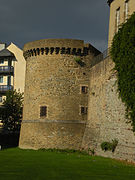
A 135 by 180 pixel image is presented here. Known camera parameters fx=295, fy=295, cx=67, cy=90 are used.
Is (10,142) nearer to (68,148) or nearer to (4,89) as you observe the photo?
(4,89)

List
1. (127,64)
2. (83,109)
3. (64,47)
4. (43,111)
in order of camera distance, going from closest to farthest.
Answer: (127,64), (43,111), (83,109), (64,47)

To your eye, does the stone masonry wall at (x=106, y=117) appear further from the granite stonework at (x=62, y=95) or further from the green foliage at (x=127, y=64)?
the green foliage at (x=127, y=64)

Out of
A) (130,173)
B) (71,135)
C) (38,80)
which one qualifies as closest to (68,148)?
(71,135)

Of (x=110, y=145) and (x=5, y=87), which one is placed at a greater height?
(x=5, y=87)

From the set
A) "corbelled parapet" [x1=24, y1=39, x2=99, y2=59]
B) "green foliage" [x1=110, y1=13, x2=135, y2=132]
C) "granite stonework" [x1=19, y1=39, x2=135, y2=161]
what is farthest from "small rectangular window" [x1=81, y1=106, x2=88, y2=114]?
"green foliage" [x1=110, y1=13, x2=135, y2=132]

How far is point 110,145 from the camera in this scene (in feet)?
65.0

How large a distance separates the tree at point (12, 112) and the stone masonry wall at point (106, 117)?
50.5 ft

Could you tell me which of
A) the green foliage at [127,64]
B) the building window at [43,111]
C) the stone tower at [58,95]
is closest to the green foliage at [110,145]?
the green foliage at [127,64]

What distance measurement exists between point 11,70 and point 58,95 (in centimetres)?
2130

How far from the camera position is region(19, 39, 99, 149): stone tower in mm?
26250

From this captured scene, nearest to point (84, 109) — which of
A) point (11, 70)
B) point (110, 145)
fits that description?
point (110, 145)

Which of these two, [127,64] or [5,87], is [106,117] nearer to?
[127,64]

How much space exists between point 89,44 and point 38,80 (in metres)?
5.87

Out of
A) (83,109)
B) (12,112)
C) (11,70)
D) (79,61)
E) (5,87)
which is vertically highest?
(11,70)
